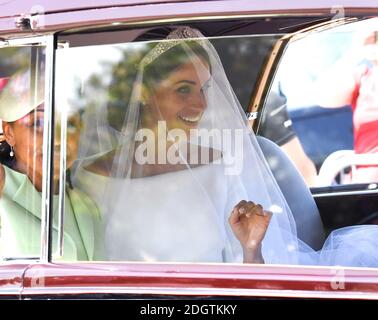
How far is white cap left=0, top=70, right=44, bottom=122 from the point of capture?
250 cm

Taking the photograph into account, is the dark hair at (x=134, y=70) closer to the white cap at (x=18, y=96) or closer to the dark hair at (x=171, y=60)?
the dark hair at (x=171, y=60)

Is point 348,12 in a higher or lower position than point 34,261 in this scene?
higher

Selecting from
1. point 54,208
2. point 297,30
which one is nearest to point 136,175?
point 54,208

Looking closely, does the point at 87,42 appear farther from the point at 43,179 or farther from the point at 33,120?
the point at 43,179

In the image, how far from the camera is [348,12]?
234cm

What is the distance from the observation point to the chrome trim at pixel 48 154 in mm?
2432

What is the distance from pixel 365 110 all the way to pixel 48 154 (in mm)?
1125

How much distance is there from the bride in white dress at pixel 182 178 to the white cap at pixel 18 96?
25cm

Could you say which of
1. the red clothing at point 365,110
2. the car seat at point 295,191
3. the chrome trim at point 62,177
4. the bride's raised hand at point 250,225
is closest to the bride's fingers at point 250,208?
the bride's raised hand at point 250,225

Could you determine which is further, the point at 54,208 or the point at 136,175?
the point at 136,175

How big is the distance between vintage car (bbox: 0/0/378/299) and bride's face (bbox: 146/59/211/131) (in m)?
0.10

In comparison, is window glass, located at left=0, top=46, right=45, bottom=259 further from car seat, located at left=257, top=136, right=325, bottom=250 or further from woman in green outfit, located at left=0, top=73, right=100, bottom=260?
car seat, located at left=257, top=136, right=325, bottom=250
